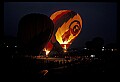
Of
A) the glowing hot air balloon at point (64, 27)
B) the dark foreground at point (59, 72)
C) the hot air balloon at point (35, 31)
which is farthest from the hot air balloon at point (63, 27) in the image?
the dark foreground at point (59, 72)

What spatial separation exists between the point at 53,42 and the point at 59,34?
1.36 m

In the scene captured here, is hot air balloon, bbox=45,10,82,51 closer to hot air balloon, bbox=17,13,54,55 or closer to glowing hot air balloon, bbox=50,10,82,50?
glowing hot air balloon, bbox=50,10,82,50

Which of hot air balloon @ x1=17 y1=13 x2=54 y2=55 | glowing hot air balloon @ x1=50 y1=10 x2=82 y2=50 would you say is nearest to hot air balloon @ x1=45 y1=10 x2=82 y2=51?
glowing hot air balloon @ x1=50 y1=10 x2=82 y2=50

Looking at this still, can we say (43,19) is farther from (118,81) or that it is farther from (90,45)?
(90,45)

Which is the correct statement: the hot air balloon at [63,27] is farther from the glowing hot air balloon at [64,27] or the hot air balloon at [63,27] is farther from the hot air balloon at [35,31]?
the hot air balloon at [35,31]

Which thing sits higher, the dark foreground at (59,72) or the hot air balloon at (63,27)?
the hot air balloon at (63,27)

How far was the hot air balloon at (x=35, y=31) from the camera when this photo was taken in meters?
27.3

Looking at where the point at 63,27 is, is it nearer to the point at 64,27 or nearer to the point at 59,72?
the point at 64,27

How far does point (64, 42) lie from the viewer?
119ft

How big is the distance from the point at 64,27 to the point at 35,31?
953 cm

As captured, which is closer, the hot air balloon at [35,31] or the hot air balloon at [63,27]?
the hot air balloon at [35,31]

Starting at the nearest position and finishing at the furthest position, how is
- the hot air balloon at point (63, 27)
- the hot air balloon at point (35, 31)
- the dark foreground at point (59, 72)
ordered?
the dark foreground at point (59, 72)
the hot air balloon at point (35, 31)
the hot air balloon at point (63, 27)

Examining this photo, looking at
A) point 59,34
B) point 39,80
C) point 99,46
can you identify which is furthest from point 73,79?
point 99,46

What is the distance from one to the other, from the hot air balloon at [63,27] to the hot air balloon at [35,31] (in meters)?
8.49
